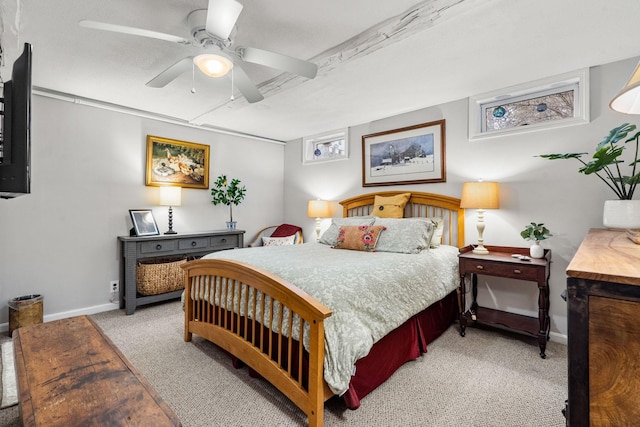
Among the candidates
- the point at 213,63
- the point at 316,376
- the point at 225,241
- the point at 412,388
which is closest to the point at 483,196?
the point at 412,388

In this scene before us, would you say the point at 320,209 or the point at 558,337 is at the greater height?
the point at 320,209

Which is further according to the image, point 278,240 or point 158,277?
point 278,240

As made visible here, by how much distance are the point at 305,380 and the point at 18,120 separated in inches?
72.4

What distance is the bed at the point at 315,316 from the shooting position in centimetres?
155

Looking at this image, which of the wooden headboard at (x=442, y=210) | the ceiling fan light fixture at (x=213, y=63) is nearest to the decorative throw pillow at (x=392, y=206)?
the wooden headboard at (x=442, y=210)

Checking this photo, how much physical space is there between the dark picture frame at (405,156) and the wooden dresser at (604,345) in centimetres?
270

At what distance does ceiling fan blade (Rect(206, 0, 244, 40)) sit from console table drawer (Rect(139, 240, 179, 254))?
2566 mm

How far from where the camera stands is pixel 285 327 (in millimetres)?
Result: 1742

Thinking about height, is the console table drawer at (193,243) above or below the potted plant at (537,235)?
below

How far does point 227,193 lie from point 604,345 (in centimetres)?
417

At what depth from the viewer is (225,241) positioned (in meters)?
4.09

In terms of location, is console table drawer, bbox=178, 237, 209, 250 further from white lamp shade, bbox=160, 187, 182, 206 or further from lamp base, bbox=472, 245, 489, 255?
lamp base, bbox=472, 245, 489, 255

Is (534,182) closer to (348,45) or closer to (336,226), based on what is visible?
(336,226)

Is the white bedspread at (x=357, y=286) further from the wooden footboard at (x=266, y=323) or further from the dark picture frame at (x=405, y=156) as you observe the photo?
the dark picture frame at (x=405, y=156)
